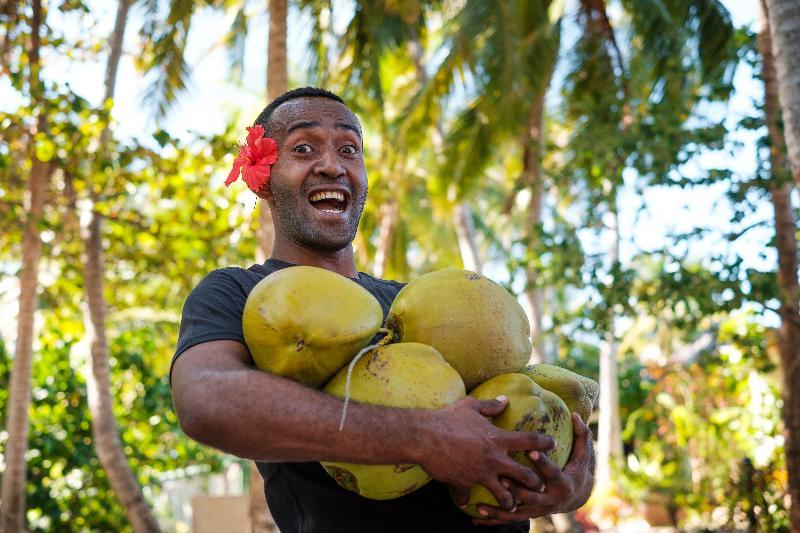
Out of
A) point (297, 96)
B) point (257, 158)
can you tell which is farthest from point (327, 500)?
point (297, 96)

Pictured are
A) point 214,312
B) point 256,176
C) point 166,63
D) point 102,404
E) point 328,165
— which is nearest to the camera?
point 214,312

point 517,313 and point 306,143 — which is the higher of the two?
point 306,143

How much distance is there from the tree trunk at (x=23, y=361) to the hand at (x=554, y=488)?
5.83m

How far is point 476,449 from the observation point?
4.18 feet

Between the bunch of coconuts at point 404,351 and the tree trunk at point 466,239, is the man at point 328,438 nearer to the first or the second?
the bunch of coconuts at point 404,351

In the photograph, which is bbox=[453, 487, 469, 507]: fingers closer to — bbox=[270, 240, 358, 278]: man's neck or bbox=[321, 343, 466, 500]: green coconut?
bbox=[321, 343, 466, 500]: green coconut

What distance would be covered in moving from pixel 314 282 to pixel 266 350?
14cm

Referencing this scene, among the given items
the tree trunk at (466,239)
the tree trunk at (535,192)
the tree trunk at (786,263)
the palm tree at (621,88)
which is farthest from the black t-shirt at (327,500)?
the tree trunk at (466,239)

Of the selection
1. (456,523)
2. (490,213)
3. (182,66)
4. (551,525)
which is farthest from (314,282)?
(490,213)

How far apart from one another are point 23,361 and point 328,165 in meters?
5.57

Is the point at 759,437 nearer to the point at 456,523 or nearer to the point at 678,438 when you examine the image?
the point at 678,438

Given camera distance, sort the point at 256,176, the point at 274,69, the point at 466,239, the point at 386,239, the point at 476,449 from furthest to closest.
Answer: the point at 386,239 → the point at 466,239 → the point at 274,69 → the point at 256,176 → the point at 476,449

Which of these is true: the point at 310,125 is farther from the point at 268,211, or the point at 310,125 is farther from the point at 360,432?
the point at 268,211

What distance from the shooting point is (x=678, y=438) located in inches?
444
